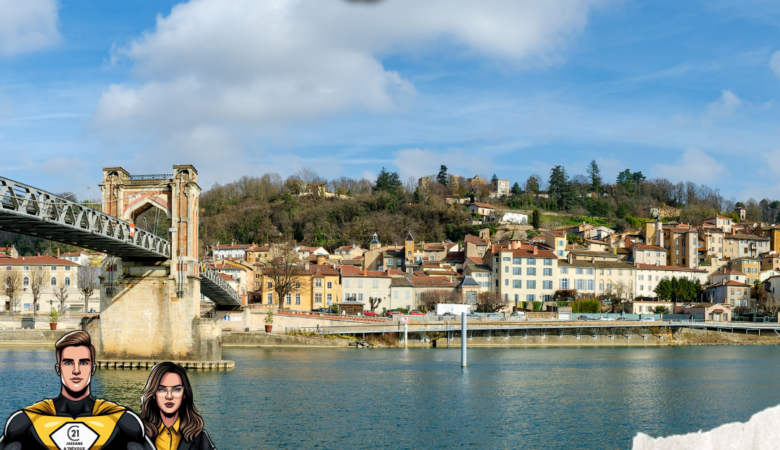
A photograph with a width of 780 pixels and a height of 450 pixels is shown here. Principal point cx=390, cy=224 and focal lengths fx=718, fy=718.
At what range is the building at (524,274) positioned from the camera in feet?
218

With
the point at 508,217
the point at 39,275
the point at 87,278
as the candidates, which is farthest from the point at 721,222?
the point at 39,275

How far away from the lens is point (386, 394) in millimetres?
25359

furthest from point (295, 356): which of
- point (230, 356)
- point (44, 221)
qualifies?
point (44, 221)

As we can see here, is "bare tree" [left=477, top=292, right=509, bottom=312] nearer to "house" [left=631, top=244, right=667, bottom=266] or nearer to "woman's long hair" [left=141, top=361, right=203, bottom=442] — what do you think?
"house" [left=631, top=244, right=667, bottom=266]

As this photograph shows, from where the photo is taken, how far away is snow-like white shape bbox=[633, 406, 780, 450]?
2211 millimetres

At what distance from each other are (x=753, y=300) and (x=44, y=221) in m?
68.4

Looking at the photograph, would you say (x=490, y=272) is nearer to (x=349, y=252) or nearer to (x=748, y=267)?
(x=349, y=252)

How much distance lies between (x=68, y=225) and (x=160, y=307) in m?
8.95

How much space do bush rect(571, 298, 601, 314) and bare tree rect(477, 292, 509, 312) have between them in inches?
237

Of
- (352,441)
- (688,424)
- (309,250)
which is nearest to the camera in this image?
(352,441)

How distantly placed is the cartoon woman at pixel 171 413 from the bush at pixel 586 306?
60.9 metres

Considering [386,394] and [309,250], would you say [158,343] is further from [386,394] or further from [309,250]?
[309,250]

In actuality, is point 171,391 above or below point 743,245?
below

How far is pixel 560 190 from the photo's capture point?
11881cm
